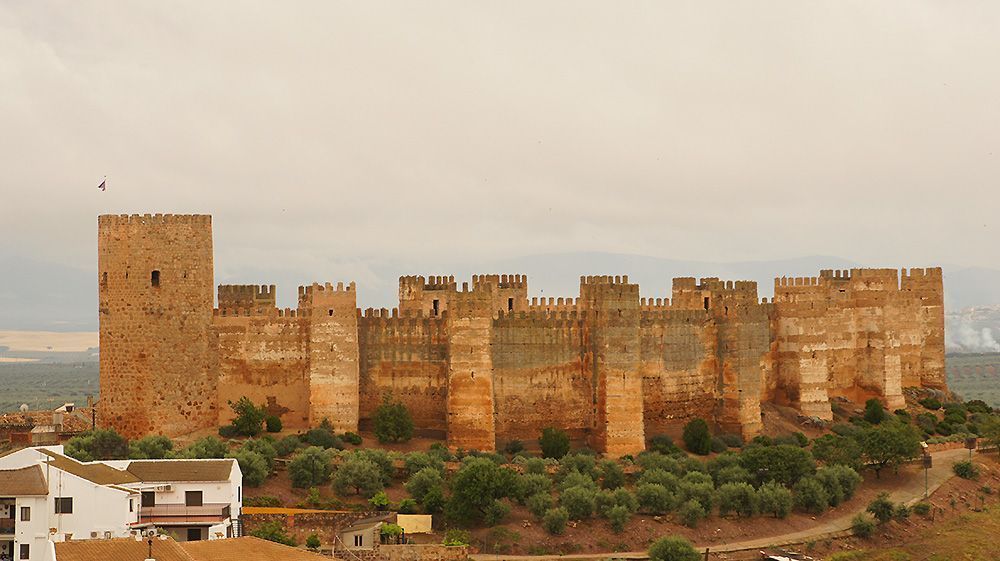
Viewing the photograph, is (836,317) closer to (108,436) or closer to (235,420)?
(235,420)

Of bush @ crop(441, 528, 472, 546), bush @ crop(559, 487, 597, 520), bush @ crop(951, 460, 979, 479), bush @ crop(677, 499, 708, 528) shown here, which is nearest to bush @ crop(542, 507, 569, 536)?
bush @ crop(559, 487, 597, 520)

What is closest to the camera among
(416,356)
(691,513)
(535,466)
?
(691,513)

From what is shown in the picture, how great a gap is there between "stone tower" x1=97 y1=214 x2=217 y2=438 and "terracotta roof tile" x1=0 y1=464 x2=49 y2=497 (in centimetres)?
898

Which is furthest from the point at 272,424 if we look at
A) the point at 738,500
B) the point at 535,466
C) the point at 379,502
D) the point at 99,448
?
the point at 738,500

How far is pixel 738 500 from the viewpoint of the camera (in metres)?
43.2

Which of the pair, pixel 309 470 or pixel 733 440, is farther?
pixel 733 440

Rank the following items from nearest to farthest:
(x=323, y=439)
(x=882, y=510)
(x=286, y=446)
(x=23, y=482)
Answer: (x=23, y=482) < (x=882, y=510) < (x=286, y=446) < (x=323, y=439)

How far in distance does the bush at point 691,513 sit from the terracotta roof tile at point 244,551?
1154 cm

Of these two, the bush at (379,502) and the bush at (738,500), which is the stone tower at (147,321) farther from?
the bush at (738,500)

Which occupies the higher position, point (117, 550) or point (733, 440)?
point (733, 440)

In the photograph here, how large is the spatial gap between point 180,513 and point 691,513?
14.8 meters

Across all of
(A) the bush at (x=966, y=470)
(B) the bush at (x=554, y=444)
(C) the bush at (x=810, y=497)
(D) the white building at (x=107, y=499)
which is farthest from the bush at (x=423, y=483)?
Answer: (A) the bush at (x=966, y=470)

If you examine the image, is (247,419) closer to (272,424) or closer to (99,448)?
(272,424)

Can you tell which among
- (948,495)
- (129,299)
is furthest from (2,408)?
(948,495)
